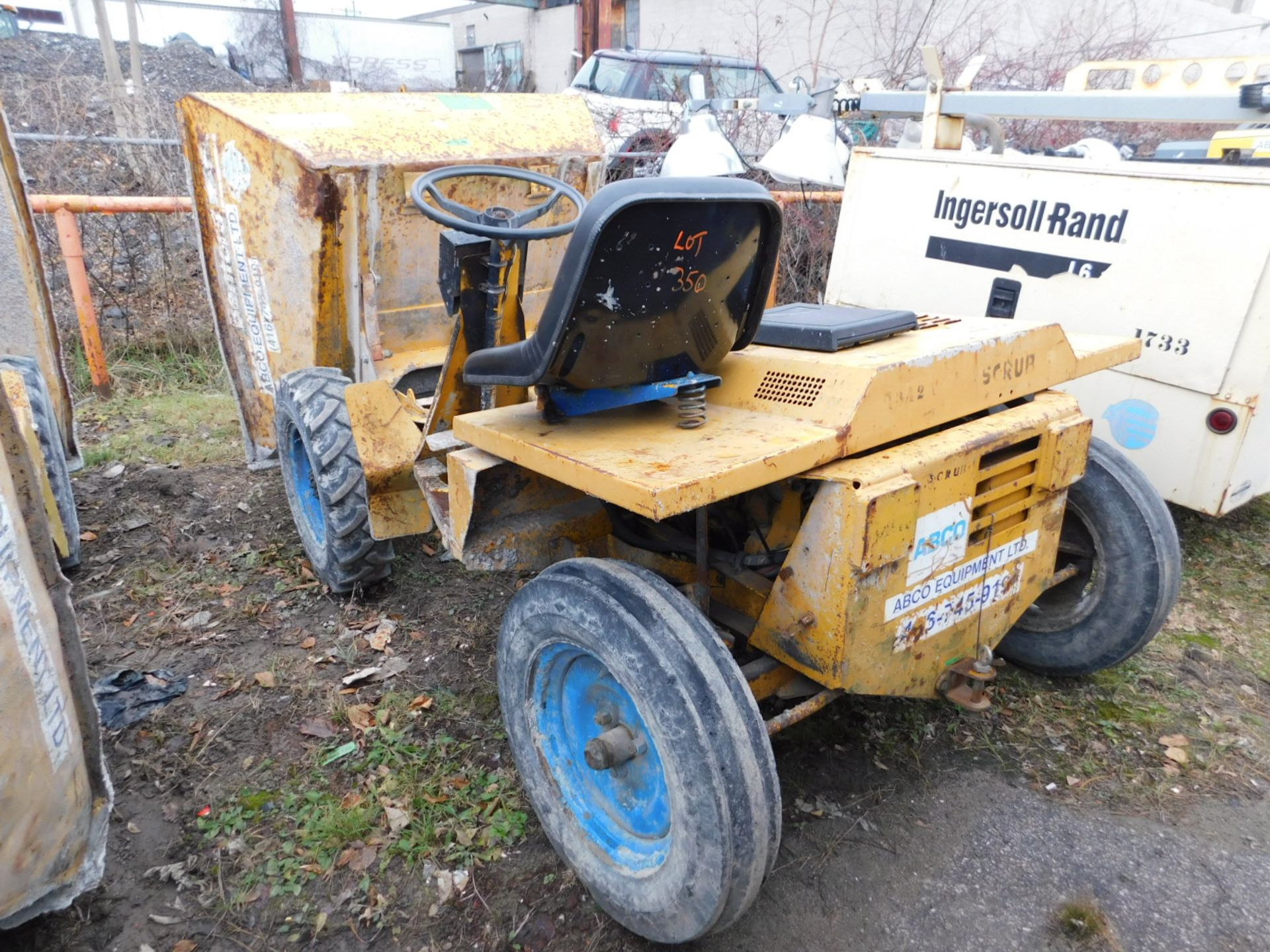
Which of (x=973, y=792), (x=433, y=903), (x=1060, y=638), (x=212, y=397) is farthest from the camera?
(x=212, y=397)

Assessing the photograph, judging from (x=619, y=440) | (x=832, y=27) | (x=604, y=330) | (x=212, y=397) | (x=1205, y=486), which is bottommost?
(x=212, y=397)

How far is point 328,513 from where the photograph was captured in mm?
3311

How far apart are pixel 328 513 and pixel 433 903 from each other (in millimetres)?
1532

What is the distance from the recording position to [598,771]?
230 cm

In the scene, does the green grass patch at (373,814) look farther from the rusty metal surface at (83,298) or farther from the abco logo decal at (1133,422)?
the rusty metal surface at (83,298)

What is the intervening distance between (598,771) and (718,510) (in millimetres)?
804

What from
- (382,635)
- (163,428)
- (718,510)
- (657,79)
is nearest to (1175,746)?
(718,510)

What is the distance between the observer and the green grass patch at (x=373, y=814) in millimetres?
2426

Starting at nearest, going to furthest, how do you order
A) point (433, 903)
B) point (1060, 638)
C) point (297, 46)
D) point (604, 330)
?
point (604, 330) < point (433, 903) < point (1060, 638) < point (297, 46)

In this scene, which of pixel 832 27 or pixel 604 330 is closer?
pixel 604 330

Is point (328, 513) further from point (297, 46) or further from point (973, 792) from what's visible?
point (297, 46)

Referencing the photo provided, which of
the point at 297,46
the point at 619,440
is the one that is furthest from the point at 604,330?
the point at 297,46

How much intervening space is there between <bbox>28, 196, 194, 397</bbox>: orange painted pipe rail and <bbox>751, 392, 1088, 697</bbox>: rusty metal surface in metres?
4.50

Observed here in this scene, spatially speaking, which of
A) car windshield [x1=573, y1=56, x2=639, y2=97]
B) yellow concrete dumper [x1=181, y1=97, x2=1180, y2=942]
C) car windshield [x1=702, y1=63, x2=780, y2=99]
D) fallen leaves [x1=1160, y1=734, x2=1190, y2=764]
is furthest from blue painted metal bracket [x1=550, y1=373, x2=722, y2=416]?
car windshield [x1=573, y1=56, x2=639, y2=97]
